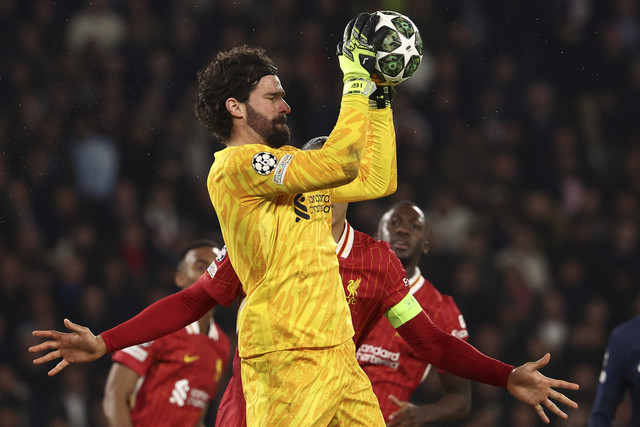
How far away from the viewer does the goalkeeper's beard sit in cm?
357

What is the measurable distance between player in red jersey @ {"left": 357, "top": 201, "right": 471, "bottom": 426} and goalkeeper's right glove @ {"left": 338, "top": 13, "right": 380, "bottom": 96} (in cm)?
210

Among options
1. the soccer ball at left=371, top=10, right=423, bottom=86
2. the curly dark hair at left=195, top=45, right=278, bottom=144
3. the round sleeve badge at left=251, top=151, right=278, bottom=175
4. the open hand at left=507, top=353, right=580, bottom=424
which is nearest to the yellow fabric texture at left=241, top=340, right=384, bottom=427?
the open hand at left=507, top=353, right=580, bottom=424

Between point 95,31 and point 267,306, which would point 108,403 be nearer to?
point 267,306

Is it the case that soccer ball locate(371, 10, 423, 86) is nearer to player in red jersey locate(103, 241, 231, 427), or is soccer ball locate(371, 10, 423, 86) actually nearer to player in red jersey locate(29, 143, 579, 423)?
player in red jersey locate(29, 143, 579, 423)

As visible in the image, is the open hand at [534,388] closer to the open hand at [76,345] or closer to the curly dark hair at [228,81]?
the curly dark hair at [228,81]

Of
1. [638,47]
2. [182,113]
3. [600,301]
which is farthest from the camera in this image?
[638,47]

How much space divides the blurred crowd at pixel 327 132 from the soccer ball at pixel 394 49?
4.40 meters

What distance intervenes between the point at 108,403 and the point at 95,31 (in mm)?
5679

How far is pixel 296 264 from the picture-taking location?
11.1 feet

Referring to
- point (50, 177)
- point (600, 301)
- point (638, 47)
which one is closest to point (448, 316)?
point (600, 301)

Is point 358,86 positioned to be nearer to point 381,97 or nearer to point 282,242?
point 381,97

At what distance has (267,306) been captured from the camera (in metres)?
3.41

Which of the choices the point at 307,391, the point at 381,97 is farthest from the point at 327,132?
the point at 307,391

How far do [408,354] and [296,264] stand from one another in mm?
1968
